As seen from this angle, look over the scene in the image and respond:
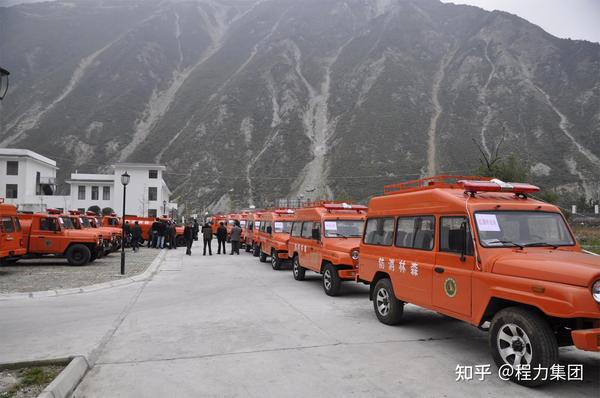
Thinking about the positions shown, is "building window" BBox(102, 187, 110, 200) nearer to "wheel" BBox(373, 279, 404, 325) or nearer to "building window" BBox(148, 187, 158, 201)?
"building window" BBox(148, 187, 158, 201)

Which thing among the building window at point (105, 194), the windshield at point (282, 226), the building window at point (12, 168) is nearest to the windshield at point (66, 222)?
the windshield at point (282, 226)

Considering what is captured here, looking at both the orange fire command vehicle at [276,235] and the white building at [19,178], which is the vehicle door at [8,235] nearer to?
the orange fire command vehicle at [276,235]

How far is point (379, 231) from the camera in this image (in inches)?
332

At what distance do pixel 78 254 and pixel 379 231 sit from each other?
1333cm

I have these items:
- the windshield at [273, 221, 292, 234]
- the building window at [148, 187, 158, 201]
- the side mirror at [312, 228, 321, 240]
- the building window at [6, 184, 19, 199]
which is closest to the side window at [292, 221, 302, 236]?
the side mirror at [312, 228, 321, 240]

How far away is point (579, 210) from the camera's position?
Result: 55.4 meters

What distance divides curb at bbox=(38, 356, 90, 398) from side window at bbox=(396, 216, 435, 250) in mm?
4947

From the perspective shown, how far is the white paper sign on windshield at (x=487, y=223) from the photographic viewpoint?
5805mm

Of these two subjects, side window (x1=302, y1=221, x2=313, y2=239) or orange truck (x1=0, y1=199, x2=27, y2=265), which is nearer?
side window (x1=302, y1=221, x2=313, y2=239)

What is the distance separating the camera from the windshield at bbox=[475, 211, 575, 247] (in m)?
5.77

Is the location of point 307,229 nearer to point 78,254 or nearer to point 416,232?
point 416,232

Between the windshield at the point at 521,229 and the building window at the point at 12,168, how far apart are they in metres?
65.6

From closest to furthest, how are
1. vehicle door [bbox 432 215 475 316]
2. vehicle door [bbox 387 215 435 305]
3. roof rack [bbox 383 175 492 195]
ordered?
vehicle door [bbox 432 215 475 316]
vehicle door [bbox 387 215 435 305]
roof rack [bbox 383 175 492 195]

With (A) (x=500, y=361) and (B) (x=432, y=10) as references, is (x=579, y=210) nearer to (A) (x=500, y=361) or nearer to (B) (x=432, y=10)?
(A) (x=500, y=361)
